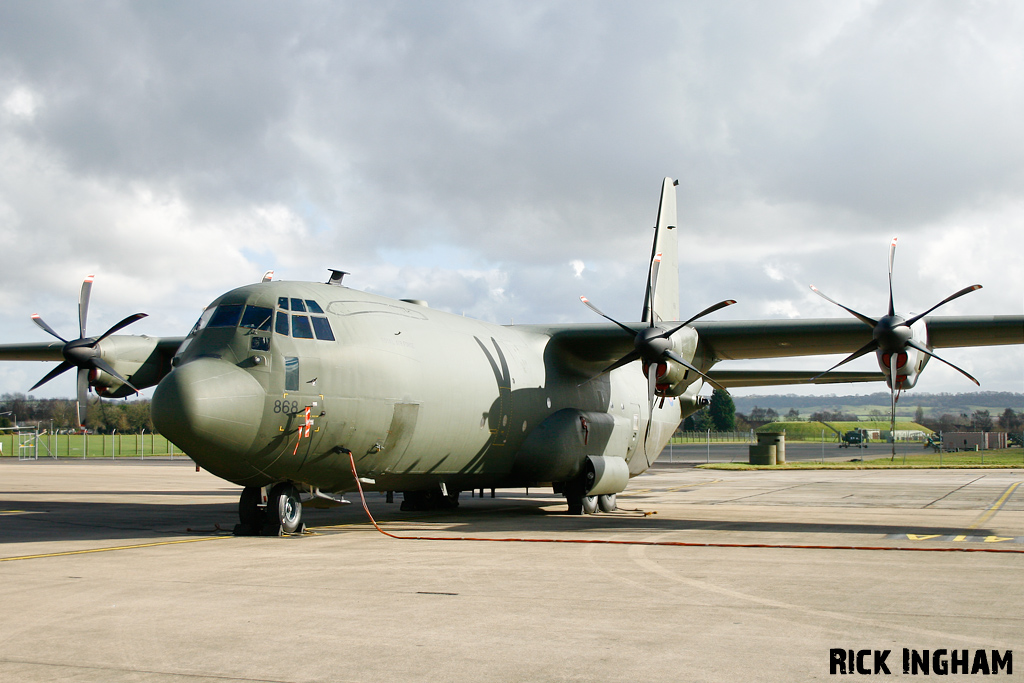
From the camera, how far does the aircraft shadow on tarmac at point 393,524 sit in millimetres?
16297

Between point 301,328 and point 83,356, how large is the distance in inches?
382

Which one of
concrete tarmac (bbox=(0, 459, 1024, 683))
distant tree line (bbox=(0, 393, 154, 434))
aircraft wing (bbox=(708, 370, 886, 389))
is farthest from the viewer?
distant tree line (bbox=(0, 393, 154, 434))

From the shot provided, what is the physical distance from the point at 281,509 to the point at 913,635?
35.1 ft

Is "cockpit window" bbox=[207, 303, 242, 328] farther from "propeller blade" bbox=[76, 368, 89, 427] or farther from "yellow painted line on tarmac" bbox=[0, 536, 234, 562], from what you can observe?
"propeller blade" bbox=[76, 368, 89, 427]

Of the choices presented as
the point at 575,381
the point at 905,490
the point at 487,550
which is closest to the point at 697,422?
the point at 905,490

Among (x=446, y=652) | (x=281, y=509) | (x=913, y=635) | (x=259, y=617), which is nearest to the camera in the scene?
(x=446, y=652)

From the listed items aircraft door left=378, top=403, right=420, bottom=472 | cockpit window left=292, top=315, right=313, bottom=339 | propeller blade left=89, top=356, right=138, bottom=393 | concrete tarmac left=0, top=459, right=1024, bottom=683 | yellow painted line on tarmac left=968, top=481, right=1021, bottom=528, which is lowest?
yellow painted line on tarmac left=968, top=481, right=1021, bottom=528

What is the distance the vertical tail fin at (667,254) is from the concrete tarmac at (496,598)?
8.63 meters

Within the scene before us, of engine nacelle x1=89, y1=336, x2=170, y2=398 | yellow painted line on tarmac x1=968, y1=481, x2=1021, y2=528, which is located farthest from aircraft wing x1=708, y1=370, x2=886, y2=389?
engine nacelle x1=89, y1=336, x2=170, y2=398

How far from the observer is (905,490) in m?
30.1

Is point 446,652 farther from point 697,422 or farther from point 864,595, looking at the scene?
point 697,422

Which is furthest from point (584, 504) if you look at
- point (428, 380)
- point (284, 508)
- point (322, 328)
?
point (322, 328)

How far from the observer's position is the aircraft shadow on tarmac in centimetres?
1630

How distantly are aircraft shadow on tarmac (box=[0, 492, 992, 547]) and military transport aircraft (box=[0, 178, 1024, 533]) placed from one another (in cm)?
98
